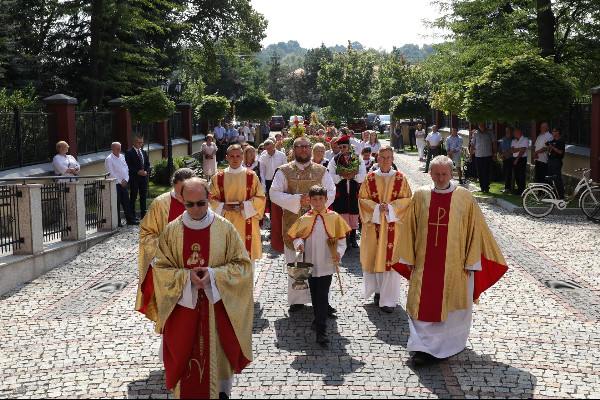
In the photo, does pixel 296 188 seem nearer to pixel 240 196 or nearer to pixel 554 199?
pixel 240 196

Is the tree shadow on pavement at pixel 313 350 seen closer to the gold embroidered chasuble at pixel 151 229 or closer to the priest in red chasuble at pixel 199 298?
the priest in red chasuble at pixel 199 298

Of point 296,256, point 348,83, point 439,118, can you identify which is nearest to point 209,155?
point 296,256

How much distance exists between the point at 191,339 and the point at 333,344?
2277mm

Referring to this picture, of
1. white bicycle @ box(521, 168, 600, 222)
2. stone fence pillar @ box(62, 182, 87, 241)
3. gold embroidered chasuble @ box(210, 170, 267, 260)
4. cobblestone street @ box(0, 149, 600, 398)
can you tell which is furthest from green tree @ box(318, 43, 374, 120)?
gold embroidered chasuble @ box(210, 170, 267, 260)

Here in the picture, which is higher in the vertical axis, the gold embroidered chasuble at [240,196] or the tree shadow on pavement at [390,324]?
the gold embroidered chasuble at [240,196]

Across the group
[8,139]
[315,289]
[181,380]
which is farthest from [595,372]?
[8,139]

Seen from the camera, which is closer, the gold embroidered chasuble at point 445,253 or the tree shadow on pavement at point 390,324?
the gold embroidered chasuble at point 445,253

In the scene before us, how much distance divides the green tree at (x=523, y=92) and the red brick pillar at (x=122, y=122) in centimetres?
1112

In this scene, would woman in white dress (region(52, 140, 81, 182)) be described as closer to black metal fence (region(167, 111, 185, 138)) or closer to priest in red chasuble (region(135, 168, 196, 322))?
priest in red chasuble (region(135, 168, 196, 322))

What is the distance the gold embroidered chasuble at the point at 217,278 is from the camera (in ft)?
17.8

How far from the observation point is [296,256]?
7.54 metres

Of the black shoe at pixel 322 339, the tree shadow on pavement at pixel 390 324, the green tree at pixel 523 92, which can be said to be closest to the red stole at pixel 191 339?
the black shoe at pixel 322 339

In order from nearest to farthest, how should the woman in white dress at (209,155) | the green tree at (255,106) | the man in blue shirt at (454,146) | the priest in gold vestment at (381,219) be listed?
the priest in gold vestment at (381,219) < the woman in white dress at (209,155) < the man in blue shirt at (454,146) < the green tree at (255,106)

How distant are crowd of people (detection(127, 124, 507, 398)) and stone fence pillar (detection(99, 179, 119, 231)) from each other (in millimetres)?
5280
